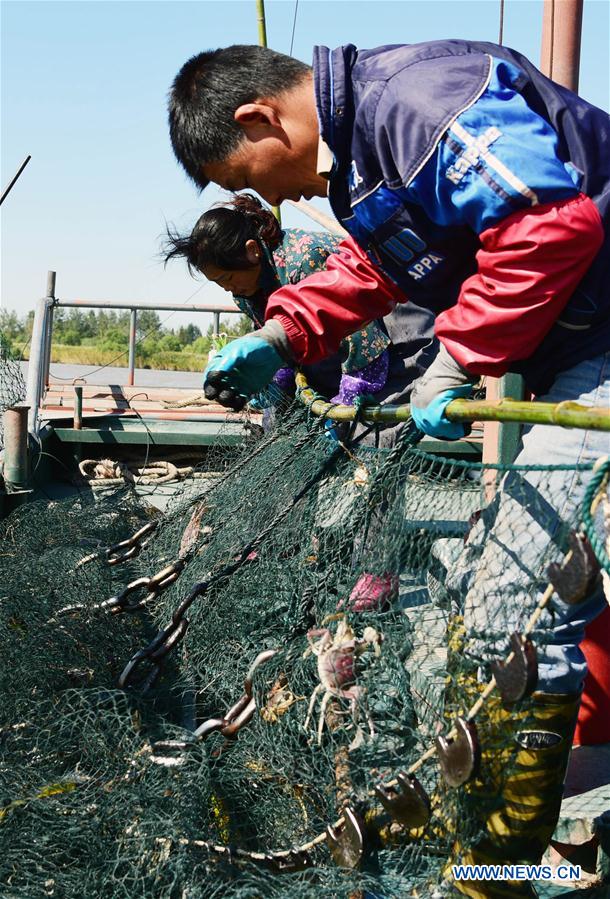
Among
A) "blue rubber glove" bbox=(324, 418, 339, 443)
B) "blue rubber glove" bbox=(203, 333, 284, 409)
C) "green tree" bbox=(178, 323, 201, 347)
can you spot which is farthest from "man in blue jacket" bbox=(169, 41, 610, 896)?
"green tree" bbox=(178, 323, 201, 347)

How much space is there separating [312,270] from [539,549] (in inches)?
89.5

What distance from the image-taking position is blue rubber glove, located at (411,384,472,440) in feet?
6.72

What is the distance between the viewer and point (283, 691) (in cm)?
208

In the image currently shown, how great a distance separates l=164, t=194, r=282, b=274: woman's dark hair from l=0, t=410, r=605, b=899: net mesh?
1.64 metres

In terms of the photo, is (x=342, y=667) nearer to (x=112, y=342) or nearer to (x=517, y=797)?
(x=517, y=797)

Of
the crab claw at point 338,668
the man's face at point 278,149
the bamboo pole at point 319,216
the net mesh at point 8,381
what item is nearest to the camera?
the crab claw at point 338,668

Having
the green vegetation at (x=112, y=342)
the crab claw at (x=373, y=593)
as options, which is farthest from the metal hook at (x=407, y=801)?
the green vegetation at (x=112, y=342)

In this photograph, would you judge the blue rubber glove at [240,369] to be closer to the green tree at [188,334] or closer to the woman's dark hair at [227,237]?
the woman's dark hair at [227,237]

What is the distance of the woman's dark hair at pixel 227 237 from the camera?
4.09m

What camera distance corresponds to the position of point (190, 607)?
254 cm

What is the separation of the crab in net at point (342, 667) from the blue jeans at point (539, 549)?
21 centimetres

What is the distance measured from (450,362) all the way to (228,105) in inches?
31.4

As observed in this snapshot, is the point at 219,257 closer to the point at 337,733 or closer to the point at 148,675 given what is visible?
the point at 148,675

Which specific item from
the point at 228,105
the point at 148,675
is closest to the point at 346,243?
the point at 228,105
